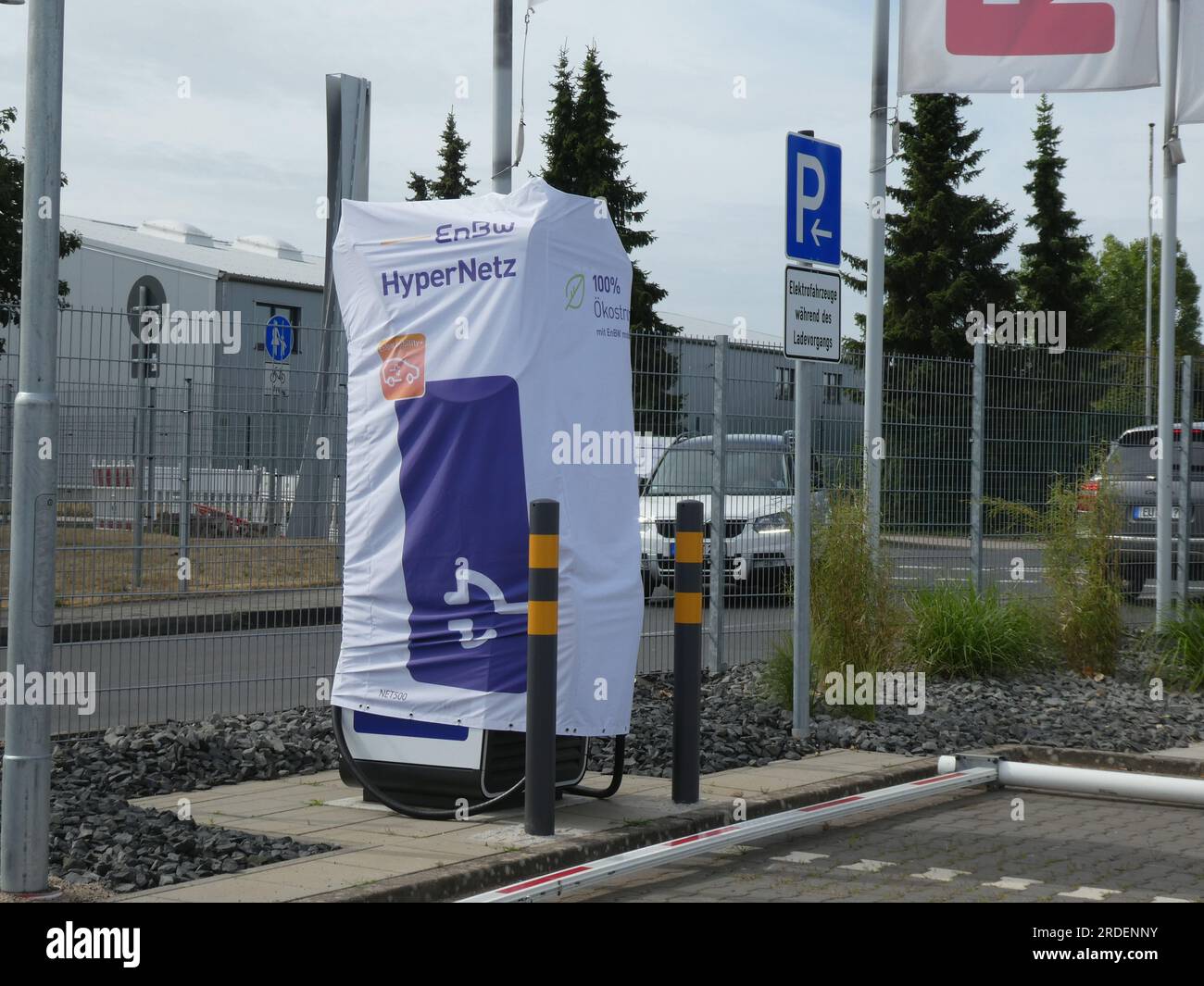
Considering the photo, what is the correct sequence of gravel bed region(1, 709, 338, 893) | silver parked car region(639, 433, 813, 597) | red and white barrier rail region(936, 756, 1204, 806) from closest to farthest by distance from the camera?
1. gravel bed region(1, 709, 338, 893)
2. red and white barrier rail region(936, 756, 1204, 806)
3. silver parked car region(639, 433, 813, 597)

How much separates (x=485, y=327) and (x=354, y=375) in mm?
746

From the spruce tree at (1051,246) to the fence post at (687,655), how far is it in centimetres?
4400

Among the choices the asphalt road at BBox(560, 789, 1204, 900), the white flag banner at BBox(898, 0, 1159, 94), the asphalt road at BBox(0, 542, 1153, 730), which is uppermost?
the white flag banner at BBox(898, 0, 1159, 94)

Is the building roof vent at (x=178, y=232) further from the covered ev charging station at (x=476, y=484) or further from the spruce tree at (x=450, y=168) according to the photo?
the covered ev charging station at (x=476, y=484)

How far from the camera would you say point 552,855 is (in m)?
5.63

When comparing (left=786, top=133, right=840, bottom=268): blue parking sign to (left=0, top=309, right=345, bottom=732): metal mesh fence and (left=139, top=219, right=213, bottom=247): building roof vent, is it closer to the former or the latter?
(left=0, top=309, right=345, bottom=732): metal mesh fence

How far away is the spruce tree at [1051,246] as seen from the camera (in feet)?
158

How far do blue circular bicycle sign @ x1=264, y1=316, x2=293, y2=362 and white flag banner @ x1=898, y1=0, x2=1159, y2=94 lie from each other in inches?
209

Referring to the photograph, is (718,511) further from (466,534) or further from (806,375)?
(466,534)

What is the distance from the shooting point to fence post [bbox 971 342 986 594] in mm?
11867

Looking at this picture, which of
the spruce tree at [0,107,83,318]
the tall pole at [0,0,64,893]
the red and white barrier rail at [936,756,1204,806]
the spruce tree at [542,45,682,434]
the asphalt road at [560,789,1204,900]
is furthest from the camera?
the spruce tree at [542,45,682,434]

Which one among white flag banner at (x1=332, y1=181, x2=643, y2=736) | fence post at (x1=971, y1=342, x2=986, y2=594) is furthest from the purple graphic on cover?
fence post at (x1=971, y1=342, x2=986, y2=594)

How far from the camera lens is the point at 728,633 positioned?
10898mm

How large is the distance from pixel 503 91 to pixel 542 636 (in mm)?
5038
